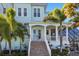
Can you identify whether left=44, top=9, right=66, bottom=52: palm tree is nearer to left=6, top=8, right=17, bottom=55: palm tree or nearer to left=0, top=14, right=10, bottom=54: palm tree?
left=6, top=8, right=17, bottom=55: palm tree

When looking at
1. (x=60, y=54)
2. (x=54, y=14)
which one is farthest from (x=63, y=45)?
(x=54, y=14)

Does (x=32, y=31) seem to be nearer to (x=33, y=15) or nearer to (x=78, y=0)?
(x=33, y=15)

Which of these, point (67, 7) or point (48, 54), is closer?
point (67, 7)

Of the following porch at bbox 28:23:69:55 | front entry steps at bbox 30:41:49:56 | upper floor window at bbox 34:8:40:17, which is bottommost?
front entry steps at bbox 30:41:49:56

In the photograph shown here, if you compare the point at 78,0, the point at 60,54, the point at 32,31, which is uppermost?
the point at 78,0

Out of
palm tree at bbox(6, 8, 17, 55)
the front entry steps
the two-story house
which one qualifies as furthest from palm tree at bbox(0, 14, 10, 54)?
the front entry steps

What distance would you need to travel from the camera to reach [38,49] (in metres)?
10.8

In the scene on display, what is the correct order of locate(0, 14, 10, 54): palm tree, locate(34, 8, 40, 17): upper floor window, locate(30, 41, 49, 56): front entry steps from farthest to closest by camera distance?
1. locate(34, 8, 40, 17): upper floor window
2. locate(30, 41, 49, 56): front entry steps
3. locate(0, 14, 10, 54): palm tree

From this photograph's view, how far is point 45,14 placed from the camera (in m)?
10.8

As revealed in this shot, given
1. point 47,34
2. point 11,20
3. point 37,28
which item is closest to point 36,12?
point 37,28

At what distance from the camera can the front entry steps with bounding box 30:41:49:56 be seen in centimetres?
1073

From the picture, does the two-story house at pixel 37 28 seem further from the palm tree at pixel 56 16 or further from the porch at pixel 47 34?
the palm tree at pixel 56 16

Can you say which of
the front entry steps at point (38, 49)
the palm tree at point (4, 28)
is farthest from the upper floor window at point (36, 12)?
the palm tree at point (4, 28)

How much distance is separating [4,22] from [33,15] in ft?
3.40
